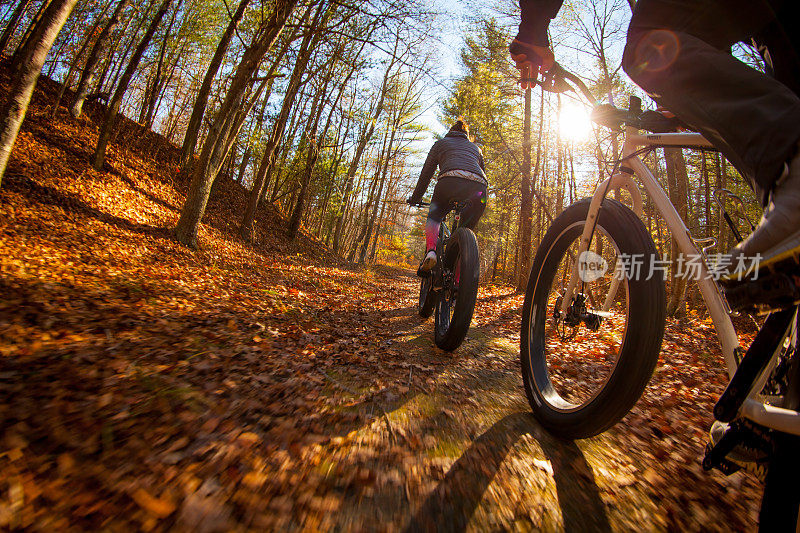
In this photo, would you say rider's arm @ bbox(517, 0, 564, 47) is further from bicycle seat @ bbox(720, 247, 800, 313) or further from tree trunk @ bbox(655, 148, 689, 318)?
tree trunk @ bbox(655, 148, 689, 318)

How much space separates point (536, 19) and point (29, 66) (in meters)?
5.74

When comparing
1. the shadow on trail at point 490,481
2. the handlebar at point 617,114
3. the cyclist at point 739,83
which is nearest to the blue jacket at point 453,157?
the handlebar at point 617,114

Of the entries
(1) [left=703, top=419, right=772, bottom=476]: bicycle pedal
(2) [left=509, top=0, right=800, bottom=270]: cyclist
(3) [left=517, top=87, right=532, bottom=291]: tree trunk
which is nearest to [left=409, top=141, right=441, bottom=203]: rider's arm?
(2) [left=509, top=0, right=800, bottom=270]: cyclist

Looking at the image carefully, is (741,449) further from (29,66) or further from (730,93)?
(29,66)

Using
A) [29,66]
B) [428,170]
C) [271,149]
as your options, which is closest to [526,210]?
[428,170]

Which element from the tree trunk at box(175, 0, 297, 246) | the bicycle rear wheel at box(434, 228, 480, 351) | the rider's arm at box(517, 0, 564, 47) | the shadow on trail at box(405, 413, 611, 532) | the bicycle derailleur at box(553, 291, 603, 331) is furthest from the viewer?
the tree trunk at box(175, 0, 297, 246)

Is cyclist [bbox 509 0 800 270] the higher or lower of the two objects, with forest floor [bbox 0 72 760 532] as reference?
higher

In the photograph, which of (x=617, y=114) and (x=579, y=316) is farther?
(x=579, y=316)

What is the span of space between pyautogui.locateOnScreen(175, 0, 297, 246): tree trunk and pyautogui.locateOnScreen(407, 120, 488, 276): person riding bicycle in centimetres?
500

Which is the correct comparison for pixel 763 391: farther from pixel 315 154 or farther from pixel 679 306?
pixel 315 154

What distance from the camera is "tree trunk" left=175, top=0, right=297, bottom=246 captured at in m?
6.61

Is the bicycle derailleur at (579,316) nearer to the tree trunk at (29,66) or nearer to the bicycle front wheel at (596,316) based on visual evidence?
the bicycle front wheel at (596,316)

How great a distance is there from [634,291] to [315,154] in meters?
14.8

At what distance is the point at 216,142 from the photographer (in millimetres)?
6766
